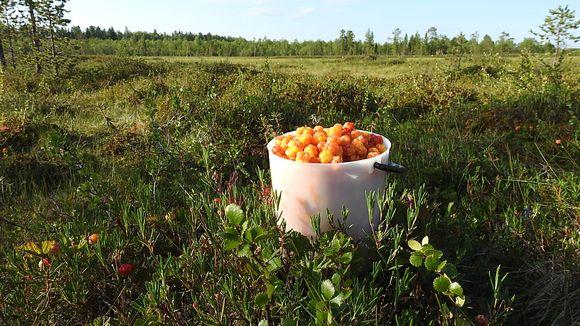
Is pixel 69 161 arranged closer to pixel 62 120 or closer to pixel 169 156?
pixel 169 156

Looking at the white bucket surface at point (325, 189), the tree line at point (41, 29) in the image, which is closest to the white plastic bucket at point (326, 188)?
the white bucket surface at point (325, 189)

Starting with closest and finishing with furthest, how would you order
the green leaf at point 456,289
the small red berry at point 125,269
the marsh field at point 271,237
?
the green leaf at point 456,289 < the marsh field at point 271,237 < the small red berry at point 125,269

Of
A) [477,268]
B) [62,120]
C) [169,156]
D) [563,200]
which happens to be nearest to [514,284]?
[477,268]

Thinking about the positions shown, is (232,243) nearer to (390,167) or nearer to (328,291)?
(328,291)

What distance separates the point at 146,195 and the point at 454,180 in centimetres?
233

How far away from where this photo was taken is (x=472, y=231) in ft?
7.65

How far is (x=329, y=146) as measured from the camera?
194 cm

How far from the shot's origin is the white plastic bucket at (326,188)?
191 centimetres

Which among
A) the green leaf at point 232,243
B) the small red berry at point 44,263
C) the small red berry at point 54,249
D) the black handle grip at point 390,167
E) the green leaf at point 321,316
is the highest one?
the black handle grip at point 390,167

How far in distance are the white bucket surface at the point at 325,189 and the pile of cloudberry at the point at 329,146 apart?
6cm

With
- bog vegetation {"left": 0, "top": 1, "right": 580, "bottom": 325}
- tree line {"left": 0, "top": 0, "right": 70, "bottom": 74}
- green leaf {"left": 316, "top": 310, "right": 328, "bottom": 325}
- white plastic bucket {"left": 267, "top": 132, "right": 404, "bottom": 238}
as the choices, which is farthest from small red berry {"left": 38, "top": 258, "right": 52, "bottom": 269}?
tree line {"left": 0, "top": 0, "right": 70, "bottom": 74}

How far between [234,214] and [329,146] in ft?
2.81

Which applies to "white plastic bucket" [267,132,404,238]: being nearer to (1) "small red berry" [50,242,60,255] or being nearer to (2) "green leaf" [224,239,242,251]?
(2) "green leaf" [224,239,242,251]

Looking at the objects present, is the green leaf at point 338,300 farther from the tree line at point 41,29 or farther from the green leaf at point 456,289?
the tree line at point 41,29
